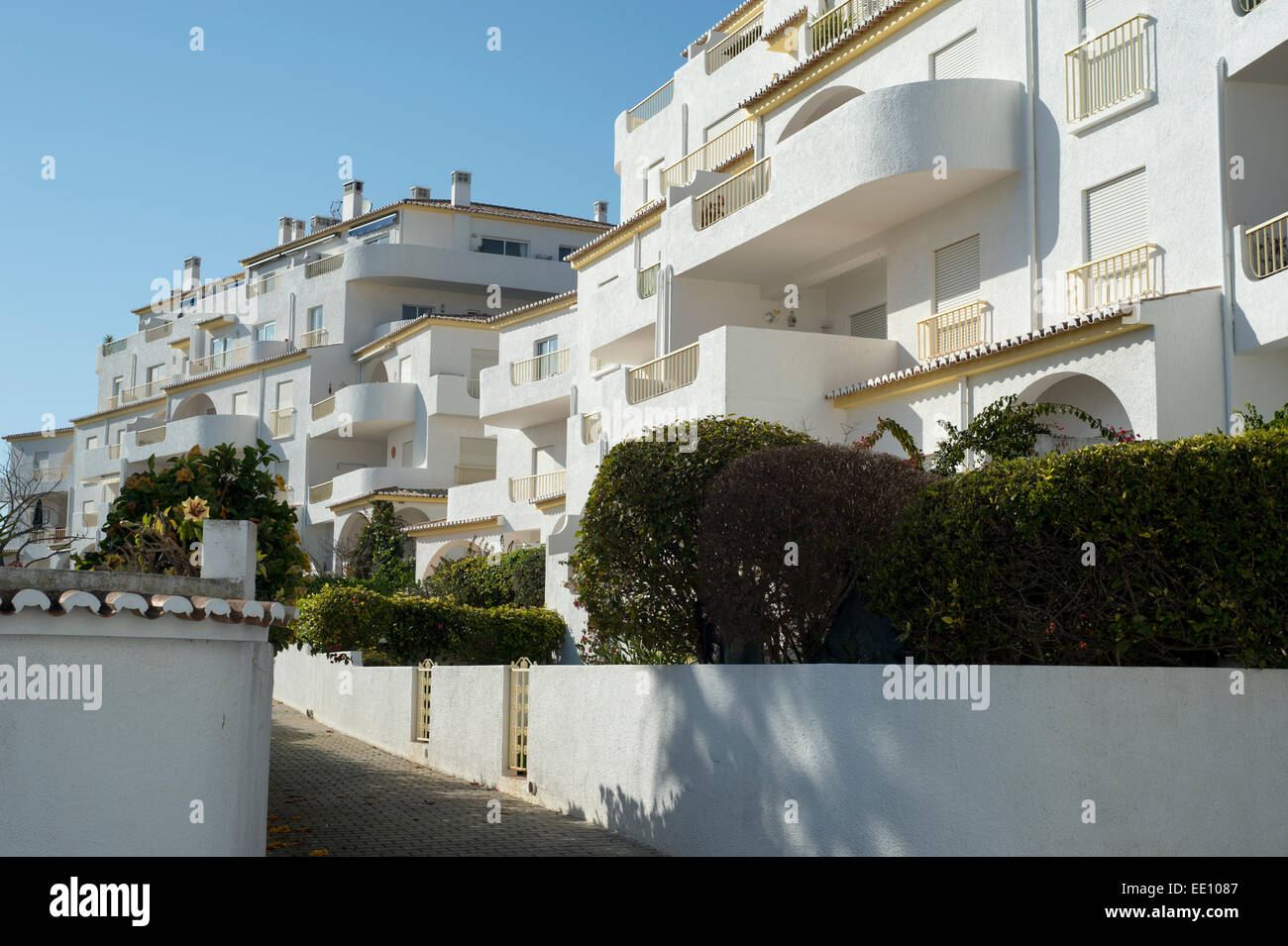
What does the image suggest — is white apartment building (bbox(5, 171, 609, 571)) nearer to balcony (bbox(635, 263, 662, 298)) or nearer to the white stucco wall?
balcony (bbox(635, 263, 662, 298))

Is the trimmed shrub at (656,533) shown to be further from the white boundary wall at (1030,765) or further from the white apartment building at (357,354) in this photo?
the white apartment building at (357,354)

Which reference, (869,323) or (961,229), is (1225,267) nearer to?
(961,229)

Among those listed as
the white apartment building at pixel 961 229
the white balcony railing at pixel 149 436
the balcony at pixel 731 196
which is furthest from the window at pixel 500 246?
the balcony at pixel 731 196

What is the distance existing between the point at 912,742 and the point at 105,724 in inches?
227

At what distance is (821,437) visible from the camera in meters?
21.2

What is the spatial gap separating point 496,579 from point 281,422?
22748 millimetres

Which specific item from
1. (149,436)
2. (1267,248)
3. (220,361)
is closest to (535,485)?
(1267,248)

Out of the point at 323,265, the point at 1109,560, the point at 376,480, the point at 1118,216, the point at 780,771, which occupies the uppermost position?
the point at 323,265

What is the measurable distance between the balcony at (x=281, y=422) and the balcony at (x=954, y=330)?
115 ft

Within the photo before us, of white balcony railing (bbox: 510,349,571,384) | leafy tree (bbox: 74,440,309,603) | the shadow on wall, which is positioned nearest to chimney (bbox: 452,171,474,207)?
white balcony railing (bbox: 510,349,571,384)

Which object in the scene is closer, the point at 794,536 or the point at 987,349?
the point at 794,536

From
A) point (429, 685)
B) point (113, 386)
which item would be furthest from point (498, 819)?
point (113, 386)

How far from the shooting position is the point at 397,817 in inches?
594

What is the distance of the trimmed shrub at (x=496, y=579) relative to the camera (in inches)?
1215
